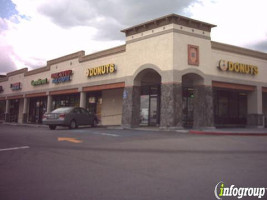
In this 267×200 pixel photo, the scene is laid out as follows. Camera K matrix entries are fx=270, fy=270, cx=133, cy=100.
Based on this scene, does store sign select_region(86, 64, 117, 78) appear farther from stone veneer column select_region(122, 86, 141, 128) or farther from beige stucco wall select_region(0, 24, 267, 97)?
stone veneer column select_region(122, 86, 141, 128)

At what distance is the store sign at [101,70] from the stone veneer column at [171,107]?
6255 mm

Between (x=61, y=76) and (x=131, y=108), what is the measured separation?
12.8 metres

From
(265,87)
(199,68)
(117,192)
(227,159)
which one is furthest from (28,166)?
(265,87)

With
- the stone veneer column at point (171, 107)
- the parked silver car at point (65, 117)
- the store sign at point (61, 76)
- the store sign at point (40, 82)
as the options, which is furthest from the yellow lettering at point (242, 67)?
the store sign at point (40, 82)

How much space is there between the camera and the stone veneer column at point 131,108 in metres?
20.4

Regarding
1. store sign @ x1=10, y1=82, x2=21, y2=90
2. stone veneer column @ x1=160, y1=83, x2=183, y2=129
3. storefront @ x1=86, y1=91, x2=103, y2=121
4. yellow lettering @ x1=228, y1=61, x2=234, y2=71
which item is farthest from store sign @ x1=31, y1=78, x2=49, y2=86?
yellow lettering @ x1=228, y1=61, x2=234, y2=71

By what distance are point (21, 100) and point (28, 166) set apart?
37.8m

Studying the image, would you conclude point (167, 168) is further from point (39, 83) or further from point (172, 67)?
point (39, 83)

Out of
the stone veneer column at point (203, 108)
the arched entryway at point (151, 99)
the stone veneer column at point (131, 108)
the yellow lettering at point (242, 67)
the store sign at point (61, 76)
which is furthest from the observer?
the store sign at point (61, 76)

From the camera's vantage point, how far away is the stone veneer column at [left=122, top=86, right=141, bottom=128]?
20.4 meters

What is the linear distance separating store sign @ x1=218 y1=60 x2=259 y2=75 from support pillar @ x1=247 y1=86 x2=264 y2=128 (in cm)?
165

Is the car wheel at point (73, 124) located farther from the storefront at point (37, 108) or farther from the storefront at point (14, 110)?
the storefront at point (14, 110)

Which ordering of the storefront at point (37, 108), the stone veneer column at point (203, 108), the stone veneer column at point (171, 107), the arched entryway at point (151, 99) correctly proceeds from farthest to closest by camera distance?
1. the storefront at point (37, 108)
2. the arched entryway at point (151, 99)
3. the stone veneer column at point (203, 108)
4. the stone veneer column at point (171, 107)

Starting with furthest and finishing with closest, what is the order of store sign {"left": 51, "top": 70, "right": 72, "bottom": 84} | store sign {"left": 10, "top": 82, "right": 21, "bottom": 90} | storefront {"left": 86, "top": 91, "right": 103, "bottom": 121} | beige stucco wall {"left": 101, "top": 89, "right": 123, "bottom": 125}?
store sign {"left": 10, "top": 82, "right": 21, "bottom": 90}
store sign {"left": 51, "top": 70, "right": 72, "bottom": 84}
storefront {"left": 86, "top": 91, "right": 103, "bottom": 121}
beige stucco wall {"left": 101, "top": 89, "right": 123, "bottom": 125}
